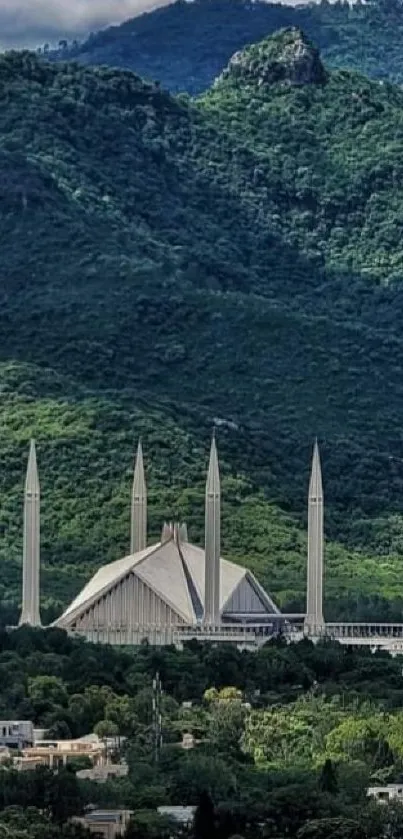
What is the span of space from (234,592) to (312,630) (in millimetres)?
3258

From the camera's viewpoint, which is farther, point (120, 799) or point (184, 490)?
point (184, 490)

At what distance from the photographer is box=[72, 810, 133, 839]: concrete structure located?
63688 mm

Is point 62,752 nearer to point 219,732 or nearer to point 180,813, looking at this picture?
point 219,732

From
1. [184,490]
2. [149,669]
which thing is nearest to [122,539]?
[184,490]

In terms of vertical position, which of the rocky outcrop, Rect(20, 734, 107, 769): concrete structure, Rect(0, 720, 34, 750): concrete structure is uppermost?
the rocky outcrop

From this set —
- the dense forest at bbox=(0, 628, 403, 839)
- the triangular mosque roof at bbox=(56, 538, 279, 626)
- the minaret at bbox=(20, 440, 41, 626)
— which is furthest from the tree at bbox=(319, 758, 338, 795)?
the triangular mosque roof at bbox=(56, 538, 279, 626)

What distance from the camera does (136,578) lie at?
302 ft

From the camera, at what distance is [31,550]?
87312mm

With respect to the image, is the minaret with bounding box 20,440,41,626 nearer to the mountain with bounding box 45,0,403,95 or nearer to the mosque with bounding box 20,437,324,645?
the mosque with bounding box 20,437,324,645

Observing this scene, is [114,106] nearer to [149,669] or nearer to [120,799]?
[149,669]

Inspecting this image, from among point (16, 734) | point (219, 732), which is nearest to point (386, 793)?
point (219, 732)

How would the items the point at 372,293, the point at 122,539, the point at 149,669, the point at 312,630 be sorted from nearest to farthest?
the point at 149,669, the point at 312,630, the point at 122,539, the point at 372,293

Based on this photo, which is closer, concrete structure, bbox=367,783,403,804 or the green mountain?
concrete structure, bbox=367,783,403,804

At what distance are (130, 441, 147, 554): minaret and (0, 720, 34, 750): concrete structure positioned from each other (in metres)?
15.0
